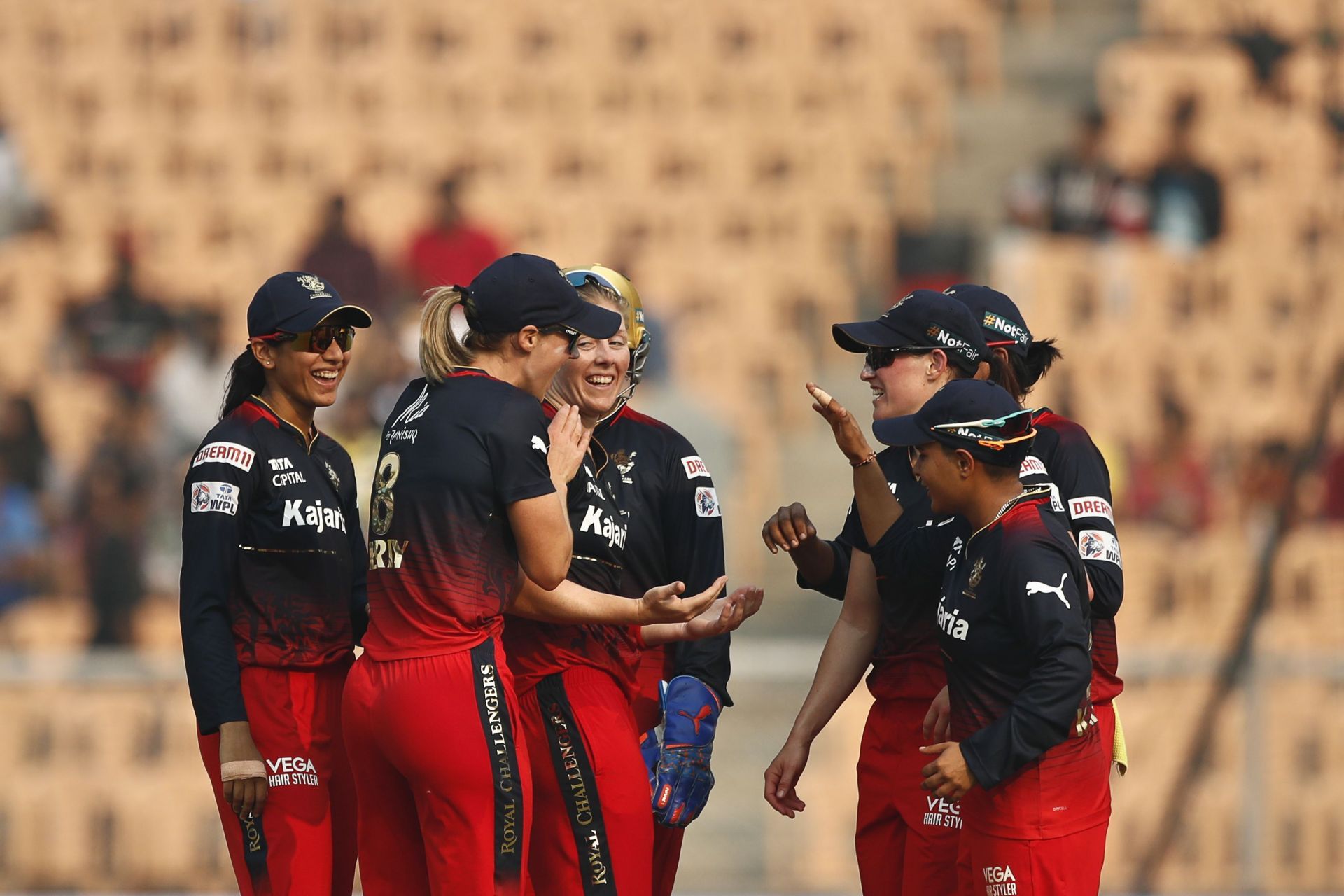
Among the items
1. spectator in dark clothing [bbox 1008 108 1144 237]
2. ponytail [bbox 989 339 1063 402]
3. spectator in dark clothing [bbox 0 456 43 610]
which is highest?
spectator in dark clothing [bbox 1008 108 1144 237]

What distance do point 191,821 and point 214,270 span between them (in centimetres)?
320

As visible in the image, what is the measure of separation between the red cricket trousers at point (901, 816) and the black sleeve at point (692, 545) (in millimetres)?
460

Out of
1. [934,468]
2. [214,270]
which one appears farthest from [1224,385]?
[934,468]

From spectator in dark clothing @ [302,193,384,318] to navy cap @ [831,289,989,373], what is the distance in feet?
19.1

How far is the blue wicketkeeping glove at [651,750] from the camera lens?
3.92 metres

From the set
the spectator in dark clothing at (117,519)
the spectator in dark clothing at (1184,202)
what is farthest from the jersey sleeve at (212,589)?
the spectator in dark clothing at (1184,202)

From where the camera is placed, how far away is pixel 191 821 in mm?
7891

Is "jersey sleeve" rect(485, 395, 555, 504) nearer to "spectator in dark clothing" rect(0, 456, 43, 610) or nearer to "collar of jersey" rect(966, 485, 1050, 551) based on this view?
"collar of jersey" rect(966, 485, 1050, 551)

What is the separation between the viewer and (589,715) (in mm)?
3686

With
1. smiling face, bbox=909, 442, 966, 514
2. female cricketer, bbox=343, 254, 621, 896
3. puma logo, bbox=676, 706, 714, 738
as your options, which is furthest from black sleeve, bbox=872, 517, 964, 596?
female cricketer, bbox=343, 254, 621, 896

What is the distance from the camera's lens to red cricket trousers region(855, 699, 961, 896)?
3594mm

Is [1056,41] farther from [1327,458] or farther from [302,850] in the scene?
[302,850]

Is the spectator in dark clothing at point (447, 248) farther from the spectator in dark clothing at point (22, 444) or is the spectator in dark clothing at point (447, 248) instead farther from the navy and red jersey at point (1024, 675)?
the navy and red jersey at point (1024, 675)

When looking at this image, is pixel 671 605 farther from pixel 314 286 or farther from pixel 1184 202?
pixel 1184 202
